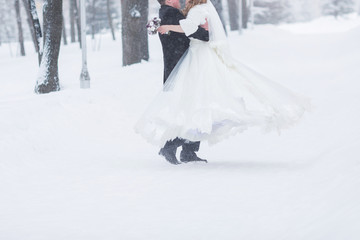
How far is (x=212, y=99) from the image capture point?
6.59m

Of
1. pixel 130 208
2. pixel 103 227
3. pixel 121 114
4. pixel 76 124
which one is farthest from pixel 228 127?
pixel 121 114

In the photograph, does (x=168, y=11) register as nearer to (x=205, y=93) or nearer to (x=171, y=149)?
(x=205, y=93)

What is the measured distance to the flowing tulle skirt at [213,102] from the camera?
656cm

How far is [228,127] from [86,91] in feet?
16.5

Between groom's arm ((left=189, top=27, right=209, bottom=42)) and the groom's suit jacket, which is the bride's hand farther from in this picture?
groom's arm ((left=189, top=27, right=209, bottom=42))

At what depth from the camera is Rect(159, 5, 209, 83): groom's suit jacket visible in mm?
6857

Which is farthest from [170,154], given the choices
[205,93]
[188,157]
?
[205,93]

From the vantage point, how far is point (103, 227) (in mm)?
4422

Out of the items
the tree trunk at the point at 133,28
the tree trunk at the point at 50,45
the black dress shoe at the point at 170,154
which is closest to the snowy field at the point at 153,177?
the black dress shoe at the point at 170,154

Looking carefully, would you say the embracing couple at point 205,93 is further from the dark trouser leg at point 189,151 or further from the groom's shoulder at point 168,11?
the dark trouser leg at point 189,151

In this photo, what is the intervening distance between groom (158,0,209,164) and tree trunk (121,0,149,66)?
28.9 feet

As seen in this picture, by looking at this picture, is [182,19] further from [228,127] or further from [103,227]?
[103,227]

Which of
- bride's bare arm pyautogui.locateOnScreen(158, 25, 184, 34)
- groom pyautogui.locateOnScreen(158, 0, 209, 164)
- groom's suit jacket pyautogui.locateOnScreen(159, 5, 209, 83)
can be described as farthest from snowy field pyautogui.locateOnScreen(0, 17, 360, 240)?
bride's bare arm pyautogui.locateOnScreen(158, 25, 184, 34)

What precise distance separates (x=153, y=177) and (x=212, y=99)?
1.11 meters
